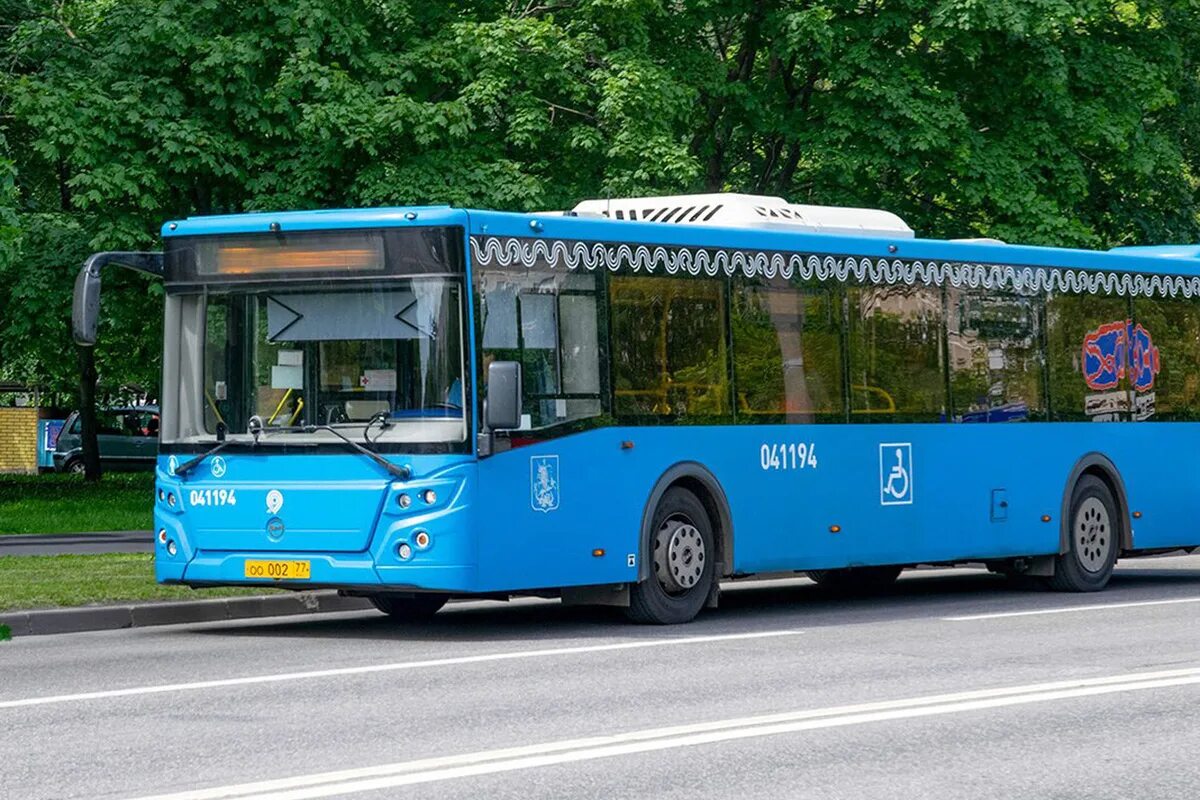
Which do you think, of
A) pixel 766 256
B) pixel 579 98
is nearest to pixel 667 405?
pixel 766 256

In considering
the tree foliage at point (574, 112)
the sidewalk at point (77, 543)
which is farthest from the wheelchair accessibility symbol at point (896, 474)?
the tree foliage at point (574, 112)

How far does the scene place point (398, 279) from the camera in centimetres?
1414

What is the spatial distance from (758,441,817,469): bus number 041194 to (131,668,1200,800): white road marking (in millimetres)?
4879

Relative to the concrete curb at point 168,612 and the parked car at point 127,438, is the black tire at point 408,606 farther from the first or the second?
the parked car at point 127,438

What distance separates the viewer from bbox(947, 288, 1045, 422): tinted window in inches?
722

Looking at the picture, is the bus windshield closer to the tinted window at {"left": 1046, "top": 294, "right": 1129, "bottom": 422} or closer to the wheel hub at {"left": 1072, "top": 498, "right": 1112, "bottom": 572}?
the tinted window at {"left": 1046, "top": 294, "right": 1129, "bottom": 422}

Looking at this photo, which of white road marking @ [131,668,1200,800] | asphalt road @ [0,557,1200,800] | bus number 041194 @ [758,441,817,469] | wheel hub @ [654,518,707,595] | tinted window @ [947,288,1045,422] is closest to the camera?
white road marking @ [131,668,1200,800]

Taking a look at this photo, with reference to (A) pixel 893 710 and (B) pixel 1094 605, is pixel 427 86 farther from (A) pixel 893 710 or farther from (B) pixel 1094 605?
(A) pixel 893 710

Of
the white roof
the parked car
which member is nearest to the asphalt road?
the white roof

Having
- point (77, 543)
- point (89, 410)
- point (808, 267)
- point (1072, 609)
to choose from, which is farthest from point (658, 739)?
point (89, 410)

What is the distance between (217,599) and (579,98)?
13.3 m

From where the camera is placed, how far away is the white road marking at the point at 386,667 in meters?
11.0

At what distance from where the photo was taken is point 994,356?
1872 centimetres

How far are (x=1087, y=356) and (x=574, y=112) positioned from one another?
11.4 meters
